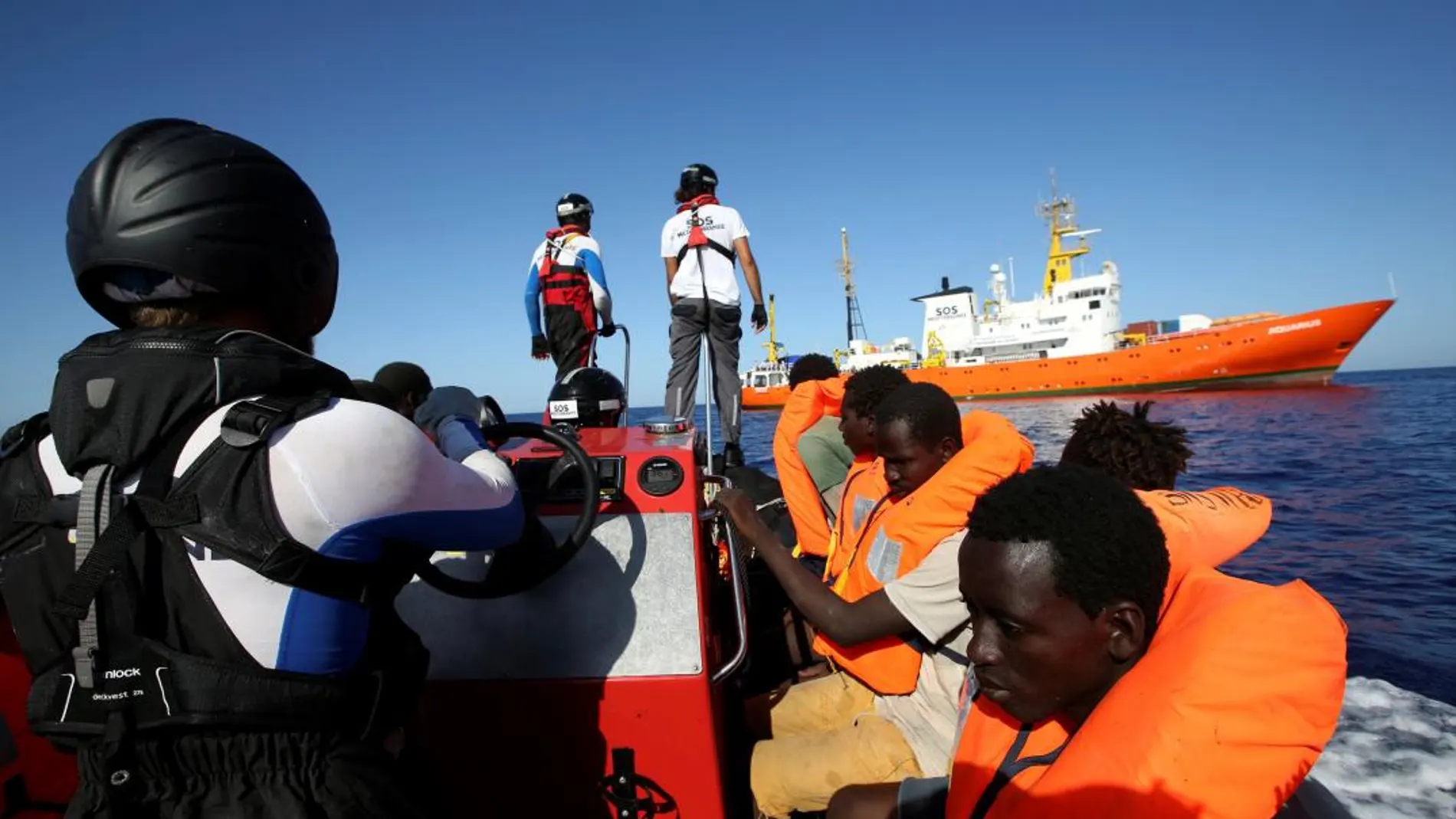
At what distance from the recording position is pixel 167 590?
1125 mm

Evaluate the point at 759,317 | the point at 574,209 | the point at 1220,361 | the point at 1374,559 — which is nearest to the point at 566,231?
the point at 574,209

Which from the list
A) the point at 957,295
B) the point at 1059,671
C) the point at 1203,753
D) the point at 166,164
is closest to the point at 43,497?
the point at 166,164

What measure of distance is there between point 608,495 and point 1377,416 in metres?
28.9

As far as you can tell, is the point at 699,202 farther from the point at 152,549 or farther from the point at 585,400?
the point at 152,549

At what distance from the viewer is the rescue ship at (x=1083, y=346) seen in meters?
34.7

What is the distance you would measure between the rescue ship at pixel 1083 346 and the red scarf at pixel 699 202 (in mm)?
31491

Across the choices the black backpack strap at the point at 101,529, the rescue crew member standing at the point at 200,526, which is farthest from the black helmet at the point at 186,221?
the black backpack strap at the point at 101,529

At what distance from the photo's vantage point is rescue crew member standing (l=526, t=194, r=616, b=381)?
16.9 feet

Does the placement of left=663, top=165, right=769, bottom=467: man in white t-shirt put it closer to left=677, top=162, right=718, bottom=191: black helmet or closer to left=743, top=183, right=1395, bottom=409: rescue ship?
left=677, top=162, right=718, bottom=191: black helmet

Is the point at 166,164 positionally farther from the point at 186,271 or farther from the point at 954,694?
the point at 954,694

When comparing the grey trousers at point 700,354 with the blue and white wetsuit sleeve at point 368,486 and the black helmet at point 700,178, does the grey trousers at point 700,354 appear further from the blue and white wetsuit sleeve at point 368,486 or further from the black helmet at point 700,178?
the blue and white wetsuit sleeve at point 368,486

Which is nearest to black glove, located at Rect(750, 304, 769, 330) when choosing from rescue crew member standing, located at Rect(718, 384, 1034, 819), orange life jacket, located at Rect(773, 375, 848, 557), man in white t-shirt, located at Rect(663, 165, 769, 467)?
man in white t-shirt, located at Rect(663, 165, 769, 467)

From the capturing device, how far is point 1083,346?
4069 cm

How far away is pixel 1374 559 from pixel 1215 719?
809 centimetres
